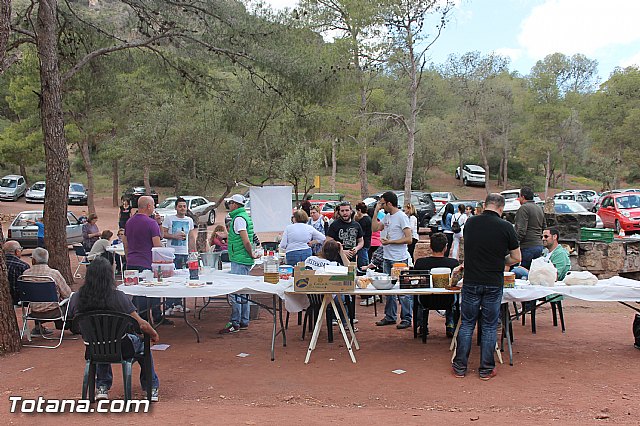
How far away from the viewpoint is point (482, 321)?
5996 mm

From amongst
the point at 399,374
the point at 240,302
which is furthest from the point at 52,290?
the point at 399,374

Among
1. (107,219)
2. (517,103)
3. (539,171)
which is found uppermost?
(517,103)

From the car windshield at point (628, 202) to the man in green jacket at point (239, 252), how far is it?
16169mm

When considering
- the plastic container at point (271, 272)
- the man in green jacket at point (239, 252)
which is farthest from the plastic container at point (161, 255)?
the plastic container at point (271, 272)

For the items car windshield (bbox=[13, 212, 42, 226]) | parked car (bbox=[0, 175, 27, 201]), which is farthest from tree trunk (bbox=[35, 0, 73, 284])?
parked car (bbox=[0, 175, 27, 201])

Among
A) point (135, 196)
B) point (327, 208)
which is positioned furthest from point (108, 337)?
point (327, 208)

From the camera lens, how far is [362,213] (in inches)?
409

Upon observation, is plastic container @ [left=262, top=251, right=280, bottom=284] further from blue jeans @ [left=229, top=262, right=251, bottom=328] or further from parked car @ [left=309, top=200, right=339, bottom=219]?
parked car @ [left=309, top=200, right=339, bottom=219]

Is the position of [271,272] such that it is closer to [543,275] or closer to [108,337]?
[108,337]

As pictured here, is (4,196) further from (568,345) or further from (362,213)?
(568,345)

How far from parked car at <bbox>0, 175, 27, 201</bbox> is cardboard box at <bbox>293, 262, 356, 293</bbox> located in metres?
36.5

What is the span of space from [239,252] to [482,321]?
341 cm

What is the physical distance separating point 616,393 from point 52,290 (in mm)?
5962

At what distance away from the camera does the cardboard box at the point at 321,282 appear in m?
6.40
